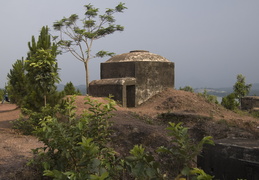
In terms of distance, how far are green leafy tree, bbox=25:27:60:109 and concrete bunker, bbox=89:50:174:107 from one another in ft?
16.5

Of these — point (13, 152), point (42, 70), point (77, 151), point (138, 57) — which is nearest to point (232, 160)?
point (77, 151)

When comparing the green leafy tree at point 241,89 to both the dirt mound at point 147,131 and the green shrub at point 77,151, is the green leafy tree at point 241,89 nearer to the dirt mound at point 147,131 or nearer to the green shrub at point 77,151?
the dirt mound at point 147,131

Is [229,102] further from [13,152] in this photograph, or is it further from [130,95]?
[13,152]

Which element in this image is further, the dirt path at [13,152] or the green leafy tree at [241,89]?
the green leafy tree at [241,89]

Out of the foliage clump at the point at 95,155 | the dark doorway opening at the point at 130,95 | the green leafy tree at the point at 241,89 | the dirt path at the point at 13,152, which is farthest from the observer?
the green leafy tree at the point at 241,89

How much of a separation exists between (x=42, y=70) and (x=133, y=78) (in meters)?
6.54

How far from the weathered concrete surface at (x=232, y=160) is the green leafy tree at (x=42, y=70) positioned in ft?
18.2

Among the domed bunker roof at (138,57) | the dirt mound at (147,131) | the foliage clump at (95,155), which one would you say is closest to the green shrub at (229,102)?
the dirt mound at (147,131)

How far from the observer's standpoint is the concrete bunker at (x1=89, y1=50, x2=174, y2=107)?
533 inches

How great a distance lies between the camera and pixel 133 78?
14.0 metres

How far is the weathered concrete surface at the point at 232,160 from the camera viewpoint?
4.00 m

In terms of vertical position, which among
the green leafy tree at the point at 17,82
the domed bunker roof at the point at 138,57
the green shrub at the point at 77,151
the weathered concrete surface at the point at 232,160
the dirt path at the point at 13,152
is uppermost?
the domed bunker roof at the point at 138,57

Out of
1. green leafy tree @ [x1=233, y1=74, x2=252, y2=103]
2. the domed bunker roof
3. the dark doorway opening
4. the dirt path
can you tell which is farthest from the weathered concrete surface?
green leafy tree @ [x1=233, y1=74, x2=252, y2=103]

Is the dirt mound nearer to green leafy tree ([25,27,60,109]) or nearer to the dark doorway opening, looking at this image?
the dark doorway opening
